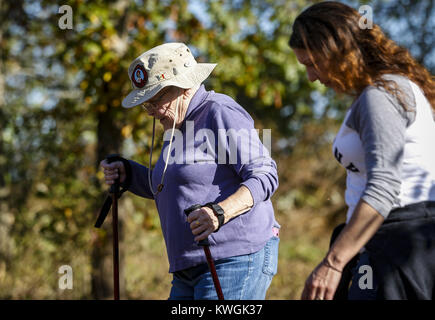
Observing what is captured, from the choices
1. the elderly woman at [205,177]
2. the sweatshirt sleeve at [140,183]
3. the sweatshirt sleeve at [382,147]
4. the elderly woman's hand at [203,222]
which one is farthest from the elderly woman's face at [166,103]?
the sweatshirt sleeve at [382,147]

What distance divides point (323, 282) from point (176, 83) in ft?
3.97

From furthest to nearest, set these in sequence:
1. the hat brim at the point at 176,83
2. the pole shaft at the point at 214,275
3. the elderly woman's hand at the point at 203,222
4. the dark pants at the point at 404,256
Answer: the hat brim at the point at 176,83, the pole shaft at the point at 214,275, the elderly woman's hand at the point at 203,222, the dark pants at the point at 404,256

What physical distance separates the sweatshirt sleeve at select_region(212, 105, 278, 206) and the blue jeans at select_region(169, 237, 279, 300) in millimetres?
314

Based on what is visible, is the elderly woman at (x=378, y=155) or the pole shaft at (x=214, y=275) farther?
the pole shaft at (x=214, y=275)

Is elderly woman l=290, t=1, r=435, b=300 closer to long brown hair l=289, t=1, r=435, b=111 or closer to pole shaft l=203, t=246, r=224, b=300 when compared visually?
long brown hair l=289, t=1, r=435, b=111

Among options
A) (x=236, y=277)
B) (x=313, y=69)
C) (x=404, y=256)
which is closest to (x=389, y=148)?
(x=404, y=256)

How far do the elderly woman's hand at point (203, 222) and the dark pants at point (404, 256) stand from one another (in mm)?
611

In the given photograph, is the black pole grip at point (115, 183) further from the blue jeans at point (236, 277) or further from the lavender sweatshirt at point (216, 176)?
the blue jeans at point (236, 277)

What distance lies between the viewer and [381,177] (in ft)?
6.09

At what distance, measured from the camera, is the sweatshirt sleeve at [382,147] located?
1848 millimetres

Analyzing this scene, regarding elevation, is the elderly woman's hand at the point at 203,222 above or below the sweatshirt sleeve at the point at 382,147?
below

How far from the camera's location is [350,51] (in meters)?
2.08

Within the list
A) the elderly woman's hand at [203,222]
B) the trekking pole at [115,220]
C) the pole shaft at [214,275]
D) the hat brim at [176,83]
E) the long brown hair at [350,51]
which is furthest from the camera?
the trekking pole at [115,220]

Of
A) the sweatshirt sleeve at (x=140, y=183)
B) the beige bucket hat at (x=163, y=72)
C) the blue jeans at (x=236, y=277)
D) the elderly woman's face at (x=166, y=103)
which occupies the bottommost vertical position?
the blue jeans at (x=236, y=277)
